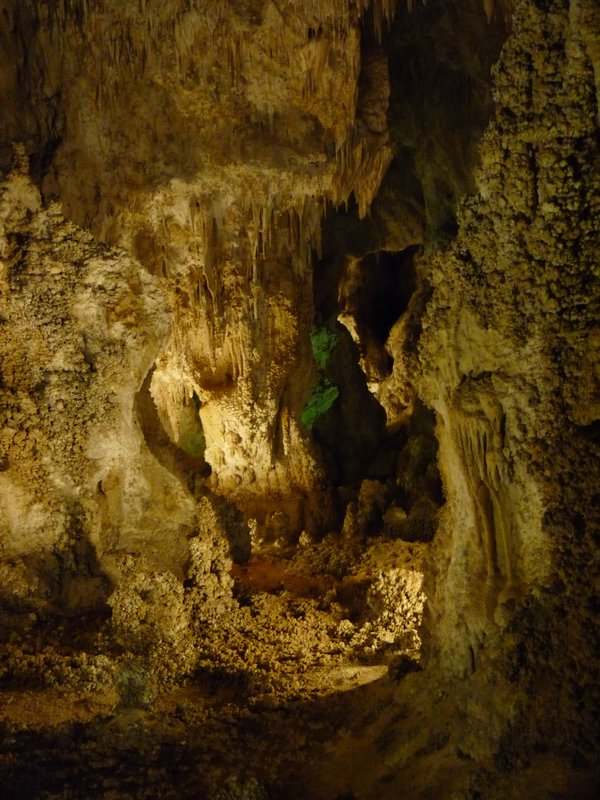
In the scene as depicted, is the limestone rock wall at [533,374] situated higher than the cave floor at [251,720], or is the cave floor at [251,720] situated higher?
the limestone rock wall at [533,374]

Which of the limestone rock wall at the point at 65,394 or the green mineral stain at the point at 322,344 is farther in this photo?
the green mineral stain at the point at 322,344

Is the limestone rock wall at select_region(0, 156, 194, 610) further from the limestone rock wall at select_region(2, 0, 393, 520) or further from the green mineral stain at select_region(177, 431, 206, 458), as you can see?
the green mineral stain at select_region(177, 431, 206, 458)

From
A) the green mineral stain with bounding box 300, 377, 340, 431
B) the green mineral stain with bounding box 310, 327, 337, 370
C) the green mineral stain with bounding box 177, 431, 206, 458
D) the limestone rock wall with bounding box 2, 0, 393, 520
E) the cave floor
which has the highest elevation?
the limestone rock wall with bounding box 2, 0, 393, 520

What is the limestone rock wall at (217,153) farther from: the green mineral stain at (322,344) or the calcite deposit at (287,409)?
the green mineral stain at (322,344)

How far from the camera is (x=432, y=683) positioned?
4.75 metres

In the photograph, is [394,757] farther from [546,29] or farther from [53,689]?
[546,29]

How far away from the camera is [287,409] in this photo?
1203 cm

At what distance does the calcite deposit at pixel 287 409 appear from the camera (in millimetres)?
3783

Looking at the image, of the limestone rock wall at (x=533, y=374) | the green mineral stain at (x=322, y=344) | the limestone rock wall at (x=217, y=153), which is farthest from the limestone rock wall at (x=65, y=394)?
the green mineral stain at (x=322, y=344)

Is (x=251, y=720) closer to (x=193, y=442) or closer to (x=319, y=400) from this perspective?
(x=319, y=400)

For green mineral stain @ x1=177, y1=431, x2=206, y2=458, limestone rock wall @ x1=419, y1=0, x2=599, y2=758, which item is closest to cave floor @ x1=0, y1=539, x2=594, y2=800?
limestone rock wall @ x1=419, y1=0, x2=599, y2=758

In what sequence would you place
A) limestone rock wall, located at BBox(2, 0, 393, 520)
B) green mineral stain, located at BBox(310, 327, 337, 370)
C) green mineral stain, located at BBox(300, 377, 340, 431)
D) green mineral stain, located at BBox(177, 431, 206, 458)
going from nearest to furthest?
1. limestone rock wall, located at BBox(2, 0, 393, 520)
2. green mineral stain, located at BBox(300, 377, 340, 431)
3. green mineral stain, located at BBox(310, 327, 337, 370)
4. green mineral stain, located at BBox(177, 431, 206, 458)

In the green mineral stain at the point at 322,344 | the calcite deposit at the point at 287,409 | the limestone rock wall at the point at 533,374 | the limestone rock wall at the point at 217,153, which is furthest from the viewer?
the green mineral stain at the point at 322,344

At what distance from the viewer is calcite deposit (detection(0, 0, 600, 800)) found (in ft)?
12.4
